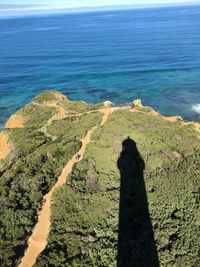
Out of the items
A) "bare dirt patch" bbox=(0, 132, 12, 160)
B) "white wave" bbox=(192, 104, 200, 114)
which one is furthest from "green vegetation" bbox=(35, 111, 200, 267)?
"white wave" bbox=(192, 104, 200, 114)

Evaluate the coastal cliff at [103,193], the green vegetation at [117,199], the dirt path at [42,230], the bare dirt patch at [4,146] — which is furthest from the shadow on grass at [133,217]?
the bare dirt patch at [4,146]

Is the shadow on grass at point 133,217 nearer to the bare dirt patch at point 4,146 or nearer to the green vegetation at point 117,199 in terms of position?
the green vegetation at point 117,199

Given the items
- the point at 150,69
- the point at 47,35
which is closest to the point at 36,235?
the point at 150,69

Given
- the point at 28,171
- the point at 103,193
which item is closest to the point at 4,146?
the point at 28,171

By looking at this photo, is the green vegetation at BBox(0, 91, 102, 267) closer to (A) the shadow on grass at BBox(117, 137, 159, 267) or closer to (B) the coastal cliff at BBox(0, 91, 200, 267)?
(B) the coastal cliff at BBox(0, 91, 200, 267)

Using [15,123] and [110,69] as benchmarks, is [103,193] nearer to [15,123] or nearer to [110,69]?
[15,123]

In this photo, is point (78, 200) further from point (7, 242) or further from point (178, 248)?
point (178, 248)
